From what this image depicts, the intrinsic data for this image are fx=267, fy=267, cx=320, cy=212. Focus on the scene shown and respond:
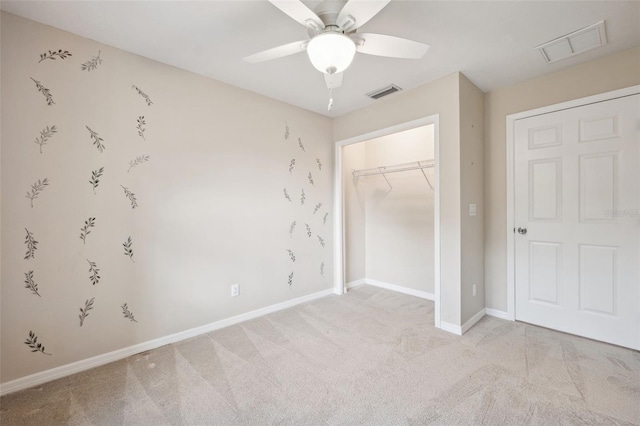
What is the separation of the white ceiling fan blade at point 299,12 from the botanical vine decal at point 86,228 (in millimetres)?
1995

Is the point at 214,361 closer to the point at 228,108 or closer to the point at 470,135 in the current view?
the point at 228,108

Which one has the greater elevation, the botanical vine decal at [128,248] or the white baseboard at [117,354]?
the botanical vine decal at [128,248]

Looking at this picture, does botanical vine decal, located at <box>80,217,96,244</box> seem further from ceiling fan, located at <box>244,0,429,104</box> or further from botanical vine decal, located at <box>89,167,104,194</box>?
ceiling fan, located at <box>244,0,429,104</box>

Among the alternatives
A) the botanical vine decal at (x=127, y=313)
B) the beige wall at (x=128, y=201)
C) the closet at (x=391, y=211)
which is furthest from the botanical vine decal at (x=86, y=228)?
the closet at (x=391, y=211)

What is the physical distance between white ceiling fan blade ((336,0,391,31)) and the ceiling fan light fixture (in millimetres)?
94

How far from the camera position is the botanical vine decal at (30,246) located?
1803 mm

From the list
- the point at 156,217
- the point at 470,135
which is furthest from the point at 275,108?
the point at 470,135

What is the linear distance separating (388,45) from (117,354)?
A: 9.71 ft

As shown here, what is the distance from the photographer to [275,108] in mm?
3137

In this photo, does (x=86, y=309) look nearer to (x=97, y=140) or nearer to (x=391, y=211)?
(x=97, y=140)

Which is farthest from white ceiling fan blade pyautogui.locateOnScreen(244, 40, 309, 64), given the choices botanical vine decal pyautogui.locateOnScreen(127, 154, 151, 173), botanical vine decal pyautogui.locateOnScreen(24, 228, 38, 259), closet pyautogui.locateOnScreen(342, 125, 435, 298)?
closet pyautogui.locateOnScreen(342, 125, 435, 298)

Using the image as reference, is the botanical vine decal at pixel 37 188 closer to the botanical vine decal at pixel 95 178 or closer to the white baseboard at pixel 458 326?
the botanical vine decal at pixel 95 178

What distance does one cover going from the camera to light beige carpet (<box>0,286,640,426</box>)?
5.06ft

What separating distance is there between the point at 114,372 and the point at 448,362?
250 cm
